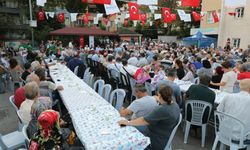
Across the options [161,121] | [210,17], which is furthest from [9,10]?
[161,121]

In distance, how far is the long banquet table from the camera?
2.46 m

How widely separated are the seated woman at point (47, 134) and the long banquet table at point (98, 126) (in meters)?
0.32

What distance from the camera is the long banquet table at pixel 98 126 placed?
8.07ft

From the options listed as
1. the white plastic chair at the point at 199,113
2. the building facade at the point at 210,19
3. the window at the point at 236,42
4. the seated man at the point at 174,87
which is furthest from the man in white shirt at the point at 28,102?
the building facade at the point at 210,19

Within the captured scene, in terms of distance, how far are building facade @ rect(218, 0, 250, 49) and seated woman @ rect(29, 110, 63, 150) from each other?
19884 mm

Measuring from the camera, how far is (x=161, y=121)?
2861 mm

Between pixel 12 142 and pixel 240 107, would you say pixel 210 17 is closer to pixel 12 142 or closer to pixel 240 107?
pixel 240 107

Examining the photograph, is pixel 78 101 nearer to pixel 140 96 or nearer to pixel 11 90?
pixel 140 96

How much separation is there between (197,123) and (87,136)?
90.7 inches

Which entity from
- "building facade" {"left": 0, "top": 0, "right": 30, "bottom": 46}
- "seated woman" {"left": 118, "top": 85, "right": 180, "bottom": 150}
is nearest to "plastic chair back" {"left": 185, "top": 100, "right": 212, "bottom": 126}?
"seated woman" {"left": 118, "top": 85, "right": 180, "bottom": 150}

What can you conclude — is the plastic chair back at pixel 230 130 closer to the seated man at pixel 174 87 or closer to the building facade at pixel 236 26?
the seated man at pixel 174 87

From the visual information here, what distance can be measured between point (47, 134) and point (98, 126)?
0.74m

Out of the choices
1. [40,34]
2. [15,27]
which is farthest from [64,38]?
[15,27]

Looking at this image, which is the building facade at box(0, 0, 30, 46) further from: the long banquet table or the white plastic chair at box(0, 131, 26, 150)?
the white plastic chair at box(0, 131, 26, 150)
